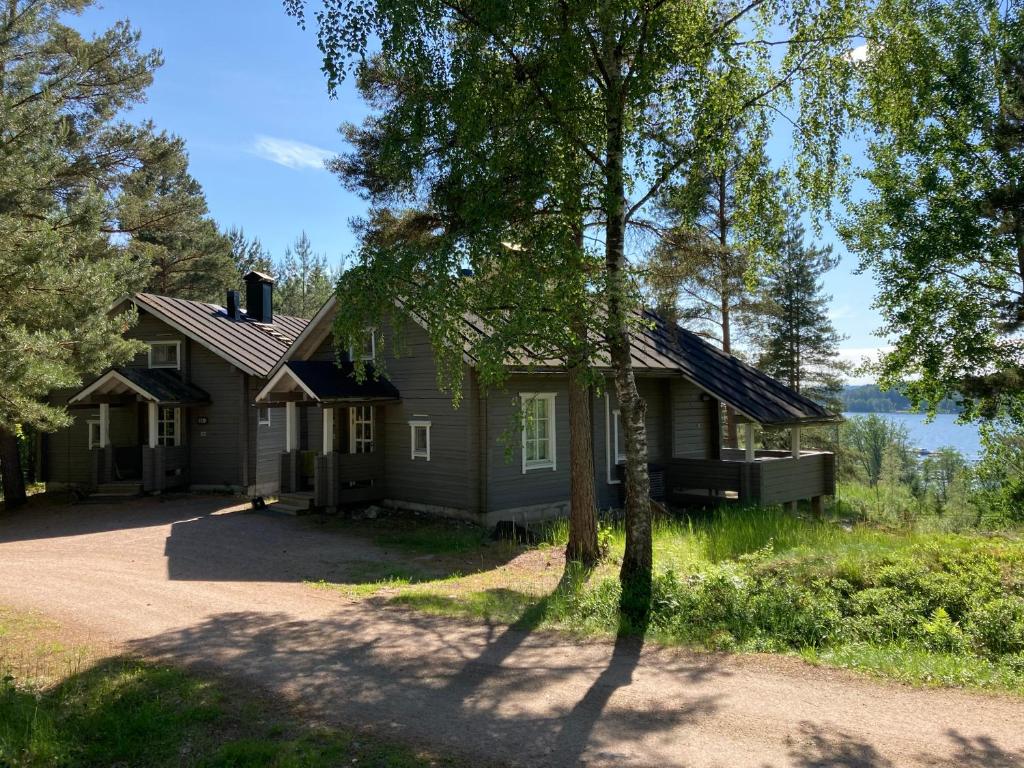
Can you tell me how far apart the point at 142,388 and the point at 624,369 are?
14.7 meters

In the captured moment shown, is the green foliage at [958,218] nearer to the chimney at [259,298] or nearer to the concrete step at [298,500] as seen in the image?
the concrete step at [298,500]

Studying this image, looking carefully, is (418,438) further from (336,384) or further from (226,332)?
(226,332)

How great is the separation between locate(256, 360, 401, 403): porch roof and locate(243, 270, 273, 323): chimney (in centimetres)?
747

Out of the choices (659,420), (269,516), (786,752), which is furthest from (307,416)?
(786,752)

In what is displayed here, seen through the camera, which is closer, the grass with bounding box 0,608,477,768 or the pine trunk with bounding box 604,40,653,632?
the grass with bounding box 0,608,477,768

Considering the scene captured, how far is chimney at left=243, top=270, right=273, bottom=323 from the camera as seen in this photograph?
950 inches

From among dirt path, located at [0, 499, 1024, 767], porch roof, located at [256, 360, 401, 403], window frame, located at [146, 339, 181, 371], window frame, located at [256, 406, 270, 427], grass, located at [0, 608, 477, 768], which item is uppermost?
window frame, located at [146, 339, 181, 371]

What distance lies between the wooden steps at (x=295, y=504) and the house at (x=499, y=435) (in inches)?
2.0

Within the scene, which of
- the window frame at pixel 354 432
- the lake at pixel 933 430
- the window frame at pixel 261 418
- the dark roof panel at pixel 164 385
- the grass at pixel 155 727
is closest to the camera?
the grass at pixel 155 727

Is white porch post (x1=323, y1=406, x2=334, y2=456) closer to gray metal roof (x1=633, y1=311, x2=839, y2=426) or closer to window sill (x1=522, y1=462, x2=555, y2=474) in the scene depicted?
window sill (x1=522, y1=462, x2=555, y2=474)

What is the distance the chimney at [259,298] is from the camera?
24.1m

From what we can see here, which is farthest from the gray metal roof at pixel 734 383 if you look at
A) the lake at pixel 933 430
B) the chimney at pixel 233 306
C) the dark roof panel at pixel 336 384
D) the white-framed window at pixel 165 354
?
the white-framed window at pixel 165 354

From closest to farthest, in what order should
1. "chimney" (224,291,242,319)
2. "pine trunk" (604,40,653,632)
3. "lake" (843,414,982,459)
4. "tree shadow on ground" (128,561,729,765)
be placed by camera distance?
"tree shadow on ground" (128,561,729,765) → "pine trunk" (604,40,653,632) → "lake" (843,414,982,459) → "chimney" (224,291,242,319)

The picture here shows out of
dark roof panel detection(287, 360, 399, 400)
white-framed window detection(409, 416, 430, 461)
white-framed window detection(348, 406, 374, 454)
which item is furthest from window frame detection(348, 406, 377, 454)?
white-framed window detection(409, 416, 430, 461)
